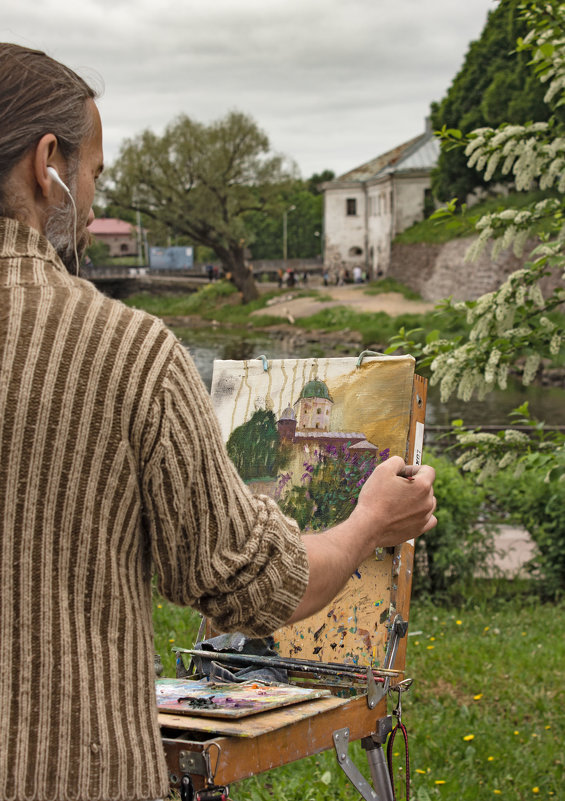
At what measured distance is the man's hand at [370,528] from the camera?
1.79 m

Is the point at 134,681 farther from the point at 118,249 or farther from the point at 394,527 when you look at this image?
the point at 118,249

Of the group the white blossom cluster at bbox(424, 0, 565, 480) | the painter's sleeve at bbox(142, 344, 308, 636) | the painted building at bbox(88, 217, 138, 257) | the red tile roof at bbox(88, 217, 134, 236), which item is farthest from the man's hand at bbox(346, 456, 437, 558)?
the painted building at bbox(88, 217, 138, 257)

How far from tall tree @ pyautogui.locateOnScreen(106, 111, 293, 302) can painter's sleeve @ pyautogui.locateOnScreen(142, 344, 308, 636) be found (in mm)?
44583

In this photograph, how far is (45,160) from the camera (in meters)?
1.66

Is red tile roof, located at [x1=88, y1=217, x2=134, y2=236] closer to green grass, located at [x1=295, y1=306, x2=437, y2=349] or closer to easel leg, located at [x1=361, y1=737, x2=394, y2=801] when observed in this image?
green grass, located at [x1=295, y1=306, x2=437, y2=349]

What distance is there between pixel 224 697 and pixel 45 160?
127 centimetres

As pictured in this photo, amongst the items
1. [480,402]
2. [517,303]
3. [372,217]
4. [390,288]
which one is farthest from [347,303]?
[517,303]

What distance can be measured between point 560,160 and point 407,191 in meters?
47.7

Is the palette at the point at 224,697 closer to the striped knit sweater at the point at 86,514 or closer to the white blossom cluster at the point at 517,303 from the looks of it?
the striped knit sweater at the point at 86,514

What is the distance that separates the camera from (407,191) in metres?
51.9

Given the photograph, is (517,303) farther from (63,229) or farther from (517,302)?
(63,229)

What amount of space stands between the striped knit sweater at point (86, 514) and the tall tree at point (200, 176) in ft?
146

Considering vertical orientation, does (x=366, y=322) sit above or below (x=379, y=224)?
below

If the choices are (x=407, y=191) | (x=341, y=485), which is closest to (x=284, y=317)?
(x=407, y=191)
